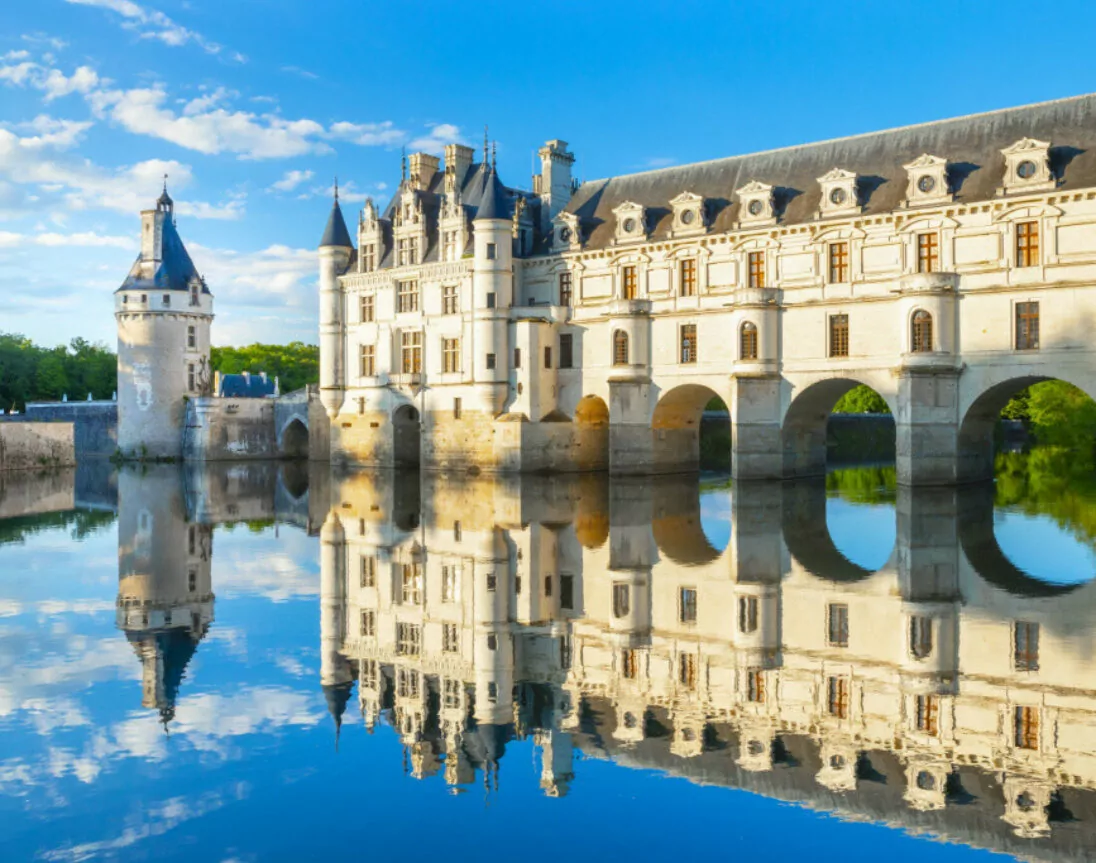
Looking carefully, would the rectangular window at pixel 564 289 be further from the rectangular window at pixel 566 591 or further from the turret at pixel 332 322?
the rectangular window at pixel 566 591

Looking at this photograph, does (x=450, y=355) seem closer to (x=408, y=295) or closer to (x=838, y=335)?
(x=408, y=295)

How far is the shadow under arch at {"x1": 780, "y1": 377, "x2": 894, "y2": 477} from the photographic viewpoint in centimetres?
3675

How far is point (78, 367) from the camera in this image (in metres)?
90.5

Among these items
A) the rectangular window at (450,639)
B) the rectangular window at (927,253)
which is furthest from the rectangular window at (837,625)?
the rectangular window at (927,253)

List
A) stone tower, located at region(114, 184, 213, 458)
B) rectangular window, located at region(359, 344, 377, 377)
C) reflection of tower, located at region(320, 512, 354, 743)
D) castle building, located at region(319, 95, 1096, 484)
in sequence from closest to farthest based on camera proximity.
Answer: reflection of tower, located at region(320, 512, 354, 743)
castle building, located at region(319, 95, 1096, 484)
rectangular window, located at region(359, 344, 377, 377)
stone tower, located at region(114, 184, 213, 458)

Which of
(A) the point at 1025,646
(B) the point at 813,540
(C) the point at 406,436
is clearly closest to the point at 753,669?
(A) the point at 1025,646

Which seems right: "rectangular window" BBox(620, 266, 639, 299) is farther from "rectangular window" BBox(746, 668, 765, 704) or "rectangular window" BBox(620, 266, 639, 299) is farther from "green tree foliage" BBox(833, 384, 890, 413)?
"green tree foliage" BBox(833, 384, 890, 413)

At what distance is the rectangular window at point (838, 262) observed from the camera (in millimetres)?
35562

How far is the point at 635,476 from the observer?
40.0 meters

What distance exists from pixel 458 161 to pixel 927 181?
22.8 meters

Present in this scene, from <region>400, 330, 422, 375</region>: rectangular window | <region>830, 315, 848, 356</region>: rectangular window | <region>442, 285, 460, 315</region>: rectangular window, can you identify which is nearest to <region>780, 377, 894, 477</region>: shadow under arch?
<region>830, 315, 848, 356</region>: rectangular window

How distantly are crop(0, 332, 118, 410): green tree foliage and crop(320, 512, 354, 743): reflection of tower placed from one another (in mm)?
65330

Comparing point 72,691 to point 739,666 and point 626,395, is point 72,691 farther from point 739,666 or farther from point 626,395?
point 626,395

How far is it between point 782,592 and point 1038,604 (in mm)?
3690
